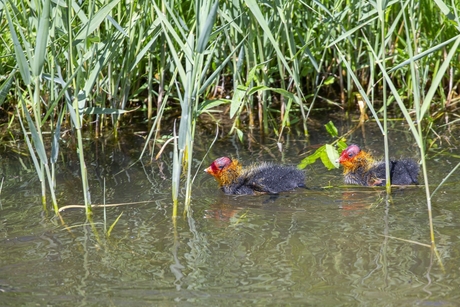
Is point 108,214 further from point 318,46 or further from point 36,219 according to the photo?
point 318,46

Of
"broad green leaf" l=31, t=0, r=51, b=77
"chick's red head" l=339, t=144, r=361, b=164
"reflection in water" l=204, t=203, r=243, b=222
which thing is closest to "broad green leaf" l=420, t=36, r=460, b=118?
"reflection in water" l=204, t=203, r=243, b=222

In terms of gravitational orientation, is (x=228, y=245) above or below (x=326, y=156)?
below

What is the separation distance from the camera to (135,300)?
12.3 feet

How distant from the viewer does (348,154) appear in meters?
5.74

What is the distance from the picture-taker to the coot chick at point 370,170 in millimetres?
5402

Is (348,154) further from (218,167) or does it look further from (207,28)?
(207,28)

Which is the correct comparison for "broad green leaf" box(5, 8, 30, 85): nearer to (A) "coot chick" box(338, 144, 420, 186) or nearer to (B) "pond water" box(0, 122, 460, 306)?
(B) "pond water" box(0, 122, 460, 306)

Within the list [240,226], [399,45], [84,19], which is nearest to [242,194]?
[240,226]

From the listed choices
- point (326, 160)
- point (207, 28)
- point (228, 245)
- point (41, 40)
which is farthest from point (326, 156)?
point (41, 40)

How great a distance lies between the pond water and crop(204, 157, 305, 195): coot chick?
9 cm

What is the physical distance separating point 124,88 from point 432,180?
2.67 meters

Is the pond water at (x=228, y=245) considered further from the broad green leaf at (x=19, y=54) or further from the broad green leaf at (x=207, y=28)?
the broad green leaf at (x=207, y=28)

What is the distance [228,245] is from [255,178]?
1.15 meters

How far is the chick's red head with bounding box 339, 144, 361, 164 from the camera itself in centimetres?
570
